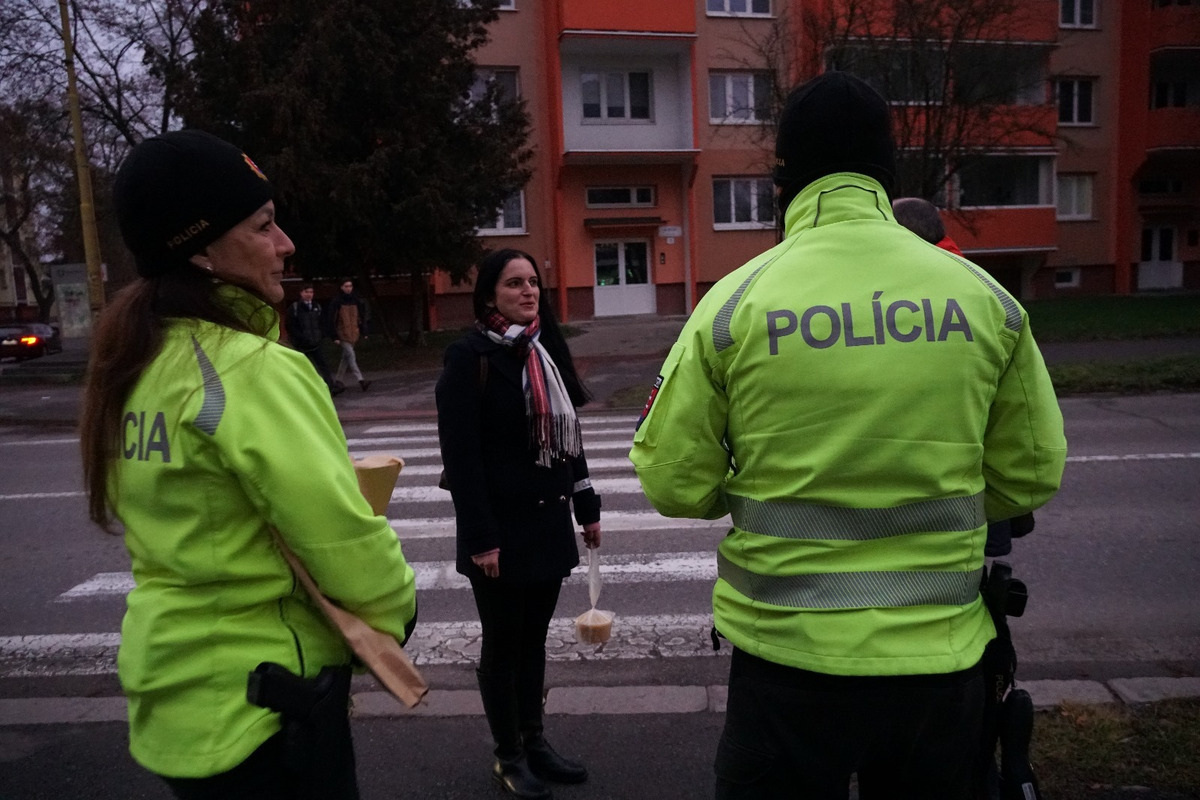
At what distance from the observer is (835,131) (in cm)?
188

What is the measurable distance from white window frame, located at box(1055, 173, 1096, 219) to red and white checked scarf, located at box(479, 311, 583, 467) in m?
33.2

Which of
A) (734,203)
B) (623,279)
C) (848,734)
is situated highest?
(734,203)

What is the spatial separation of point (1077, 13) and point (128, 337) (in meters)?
36.6

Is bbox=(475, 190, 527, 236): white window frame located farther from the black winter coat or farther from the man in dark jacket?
the black winter coat

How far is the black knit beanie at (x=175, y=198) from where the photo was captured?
5.66ft

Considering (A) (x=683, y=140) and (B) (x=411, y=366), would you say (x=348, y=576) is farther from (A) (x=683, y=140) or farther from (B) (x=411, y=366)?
(A) (x=683, y=140)

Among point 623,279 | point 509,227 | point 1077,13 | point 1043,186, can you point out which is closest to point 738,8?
point 623,279

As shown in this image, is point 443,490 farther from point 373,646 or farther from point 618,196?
point 618,196

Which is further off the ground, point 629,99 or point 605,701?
point 629,99

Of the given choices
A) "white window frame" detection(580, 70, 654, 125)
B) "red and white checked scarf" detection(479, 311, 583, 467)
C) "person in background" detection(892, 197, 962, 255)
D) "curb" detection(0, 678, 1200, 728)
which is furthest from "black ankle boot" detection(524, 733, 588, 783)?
"white window frame" detection(580, 70, 654, 125)

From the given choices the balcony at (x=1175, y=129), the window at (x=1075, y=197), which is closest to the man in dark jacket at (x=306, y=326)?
the window at (x=1075, y=197)

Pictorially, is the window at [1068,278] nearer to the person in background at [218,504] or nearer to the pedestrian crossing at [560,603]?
the pedestrian crossing at [560,603]

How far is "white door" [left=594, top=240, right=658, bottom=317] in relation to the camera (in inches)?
1130

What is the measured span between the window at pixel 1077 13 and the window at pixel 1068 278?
26.8 ft
